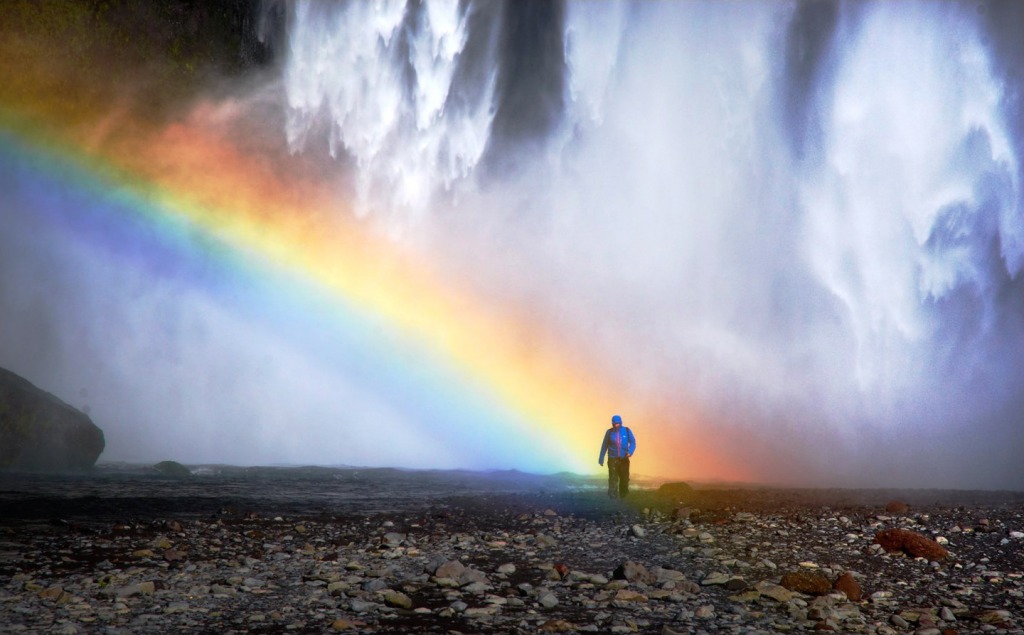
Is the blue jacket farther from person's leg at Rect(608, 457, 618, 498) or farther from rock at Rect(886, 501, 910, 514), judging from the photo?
rock at Rect(886, 501, 910, 514)

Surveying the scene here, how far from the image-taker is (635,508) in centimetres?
2053

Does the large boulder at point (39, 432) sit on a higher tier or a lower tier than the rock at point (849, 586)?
higher

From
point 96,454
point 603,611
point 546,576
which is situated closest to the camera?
point 603,611

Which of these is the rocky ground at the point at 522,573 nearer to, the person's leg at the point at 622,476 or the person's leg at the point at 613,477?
the person's leg at the point at 622,476

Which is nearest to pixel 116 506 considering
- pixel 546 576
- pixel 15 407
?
pixel 546 576

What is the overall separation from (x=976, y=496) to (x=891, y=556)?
1494 cm

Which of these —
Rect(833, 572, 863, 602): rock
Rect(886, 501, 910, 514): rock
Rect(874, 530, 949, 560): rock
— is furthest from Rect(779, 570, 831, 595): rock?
Rect(886, 501, 910, 514): rock

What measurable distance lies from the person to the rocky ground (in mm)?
5478

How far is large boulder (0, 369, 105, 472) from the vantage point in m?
38.5

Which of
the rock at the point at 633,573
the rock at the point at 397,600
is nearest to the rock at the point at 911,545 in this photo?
the rock at the point at 633,573

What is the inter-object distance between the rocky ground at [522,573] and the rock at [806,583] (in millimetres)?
26

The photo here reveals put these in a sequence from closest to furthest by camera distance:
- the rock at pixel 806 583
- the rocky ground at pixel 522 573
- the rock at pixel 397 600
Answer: the rocky ground at pixel 522 573 → the rock at pixel 397 600 → the rock at pixel 806 583

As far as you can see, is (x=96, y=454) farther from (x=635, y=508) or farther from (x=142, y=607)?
(x=142, y=607)

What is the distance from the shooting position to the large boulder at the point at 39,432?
3850cm
